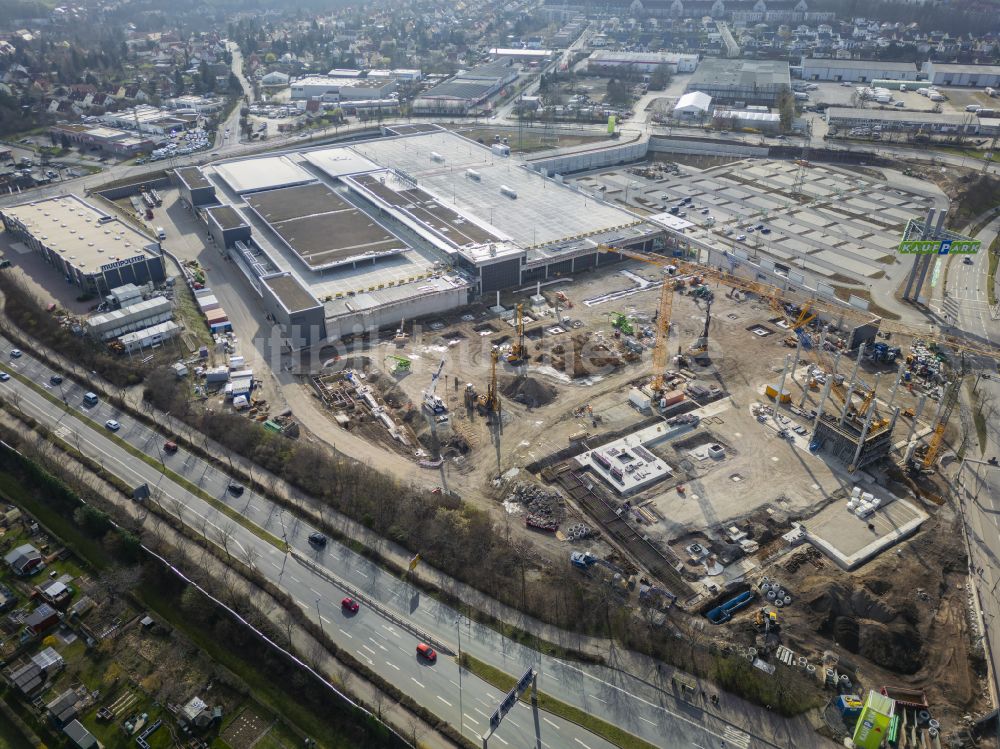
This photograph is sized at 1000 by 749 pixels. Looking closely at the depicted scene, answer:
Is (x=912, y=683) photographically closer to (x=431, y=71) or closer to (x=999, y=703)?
(x=999, y=703)

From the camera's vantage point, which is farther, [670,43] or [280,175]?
[670,43]

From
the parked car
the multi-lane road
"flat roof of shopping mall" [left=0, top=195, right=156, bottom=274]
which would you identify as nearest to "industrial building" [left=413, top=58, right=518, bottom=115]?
"flat roof of shopping mall" [left=0, top=195, right=156, bottom=274]

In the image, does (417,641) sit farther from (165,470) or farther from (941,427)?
(941,427)

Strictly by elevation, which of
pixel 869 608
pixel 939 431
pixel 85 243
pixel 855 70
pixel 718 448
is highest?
pixel 855 70

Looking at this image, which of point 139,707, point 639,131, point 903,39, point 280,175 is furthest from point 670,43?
point 139,707

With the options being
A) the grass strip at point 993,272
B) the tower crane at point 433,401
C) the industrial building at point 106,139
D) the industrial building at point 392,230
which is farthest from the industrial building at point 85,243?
the grass strip at point 993,272

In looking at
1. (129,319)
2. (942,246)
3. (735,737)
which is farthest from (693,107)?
(735,737)
